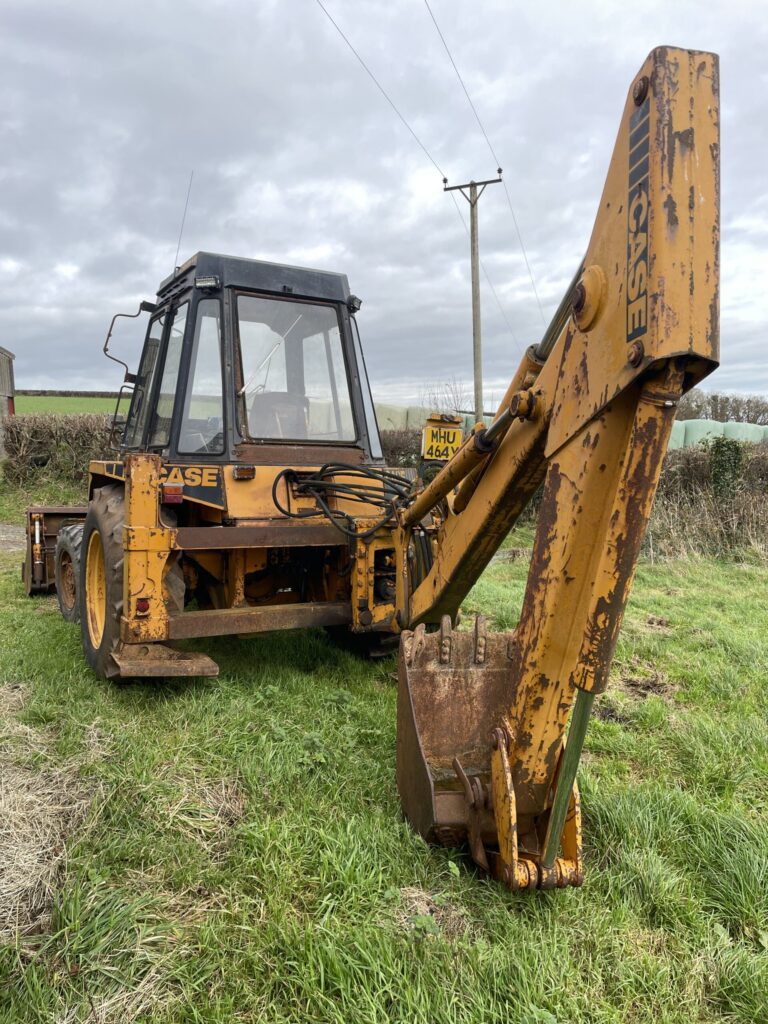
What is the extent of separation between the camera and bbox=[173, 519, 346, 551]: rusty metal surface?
150 inches

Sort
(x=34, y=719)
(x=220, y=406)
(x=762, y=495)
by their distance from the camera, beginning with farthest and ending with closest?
1. (x=762, y=495)
2. (x=220, y=406)
3. (x=34, y=719)

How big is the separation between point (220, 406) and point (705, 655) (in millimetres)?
→ 3743

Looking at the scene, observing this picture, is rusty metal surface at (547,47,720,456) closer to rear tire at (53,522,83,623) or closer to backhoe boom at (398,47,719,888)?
backhoe boom at (398,47,719,888)

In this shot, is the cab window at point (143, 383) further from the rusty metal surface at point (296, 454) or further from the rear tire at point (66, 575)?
the rusty metal surface at point (296, 454)

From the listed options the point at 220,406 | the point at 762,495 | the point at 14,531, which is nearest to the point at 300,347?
the point at 220,406

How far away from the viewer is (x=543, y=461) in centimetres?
241

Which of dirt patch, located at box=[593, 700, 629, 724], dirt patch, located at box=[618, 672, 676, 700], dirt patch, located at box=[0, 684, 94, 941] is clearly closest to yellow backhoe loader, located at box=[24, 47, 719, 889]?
dirt patch, located at box=[0, 684, 94, 941]

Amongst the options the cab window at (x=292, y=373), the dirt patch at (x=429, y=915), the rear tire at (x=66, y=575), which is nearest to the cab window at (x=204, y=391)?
the cab window at (x=292, y=373)

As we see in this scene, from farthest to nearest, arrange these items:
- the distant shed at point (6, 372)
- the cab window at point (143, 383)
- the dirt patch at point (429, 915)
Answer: the distant shed at point (6, 372)
the cab window at point (143, 383)
the dirt patch at point (429, 915)

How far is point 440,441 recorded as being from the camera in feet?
18.1

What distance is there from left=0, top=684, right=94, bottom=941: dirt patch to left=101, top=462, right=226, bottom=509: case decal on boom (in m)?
1.43

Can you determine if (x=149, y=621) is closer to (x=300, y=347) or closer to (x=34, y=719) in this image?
(x=34, y=719)

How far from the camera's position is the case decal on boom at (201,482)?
3.99 meters

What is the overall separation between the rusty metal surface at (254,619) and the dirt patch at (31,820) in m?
0.84
